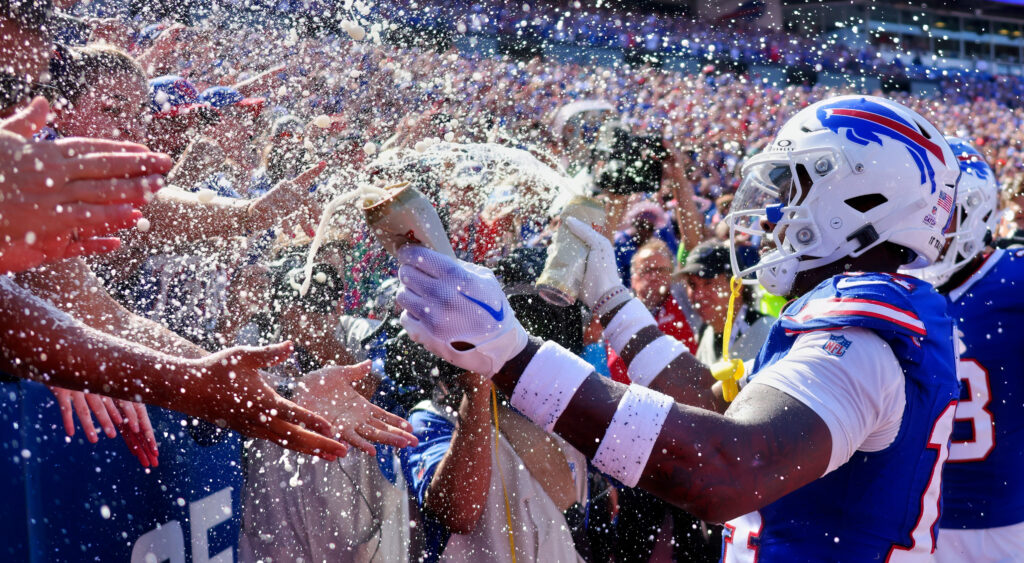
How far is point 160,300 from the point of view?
293 centimetres

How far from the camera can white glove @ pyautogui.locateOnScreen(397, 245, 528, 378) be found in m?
1.68

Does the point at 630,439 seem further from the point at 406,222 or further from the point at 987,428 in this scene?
the point at 987,428

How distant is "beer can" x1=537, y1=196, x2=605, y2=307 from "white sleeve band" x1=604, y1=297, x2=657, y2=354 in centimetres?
18

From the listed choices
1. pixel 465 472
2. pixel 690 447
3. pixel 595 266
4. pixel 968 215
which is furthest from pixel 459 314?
pixel 968 215

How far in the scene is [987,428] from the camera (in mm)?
3061

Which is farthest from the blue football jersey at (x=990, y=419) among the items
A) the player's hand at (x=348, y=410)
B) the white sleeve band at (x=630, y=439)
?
the player's hand at (x=348, y=410)

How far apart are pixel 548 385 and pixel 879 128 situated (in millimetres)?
1310

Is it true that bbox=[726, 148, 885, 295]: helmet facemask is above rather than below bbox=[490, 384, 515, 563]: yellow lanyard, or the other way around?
above

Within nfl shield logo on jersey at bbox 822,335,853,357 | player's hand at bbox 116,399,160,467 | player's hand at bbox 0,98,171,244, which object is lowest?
player's hand at bbox 116,399,160,467

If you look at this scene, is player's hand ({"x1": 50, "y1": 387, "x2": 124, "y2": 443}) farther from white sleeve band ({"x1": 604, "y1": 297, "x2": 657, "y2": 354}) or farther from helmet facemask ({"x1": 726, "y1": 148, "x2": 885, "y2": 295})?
helmet facemask ({"x1": 726, "y1": 148, "x2": 885, "y2": 295})

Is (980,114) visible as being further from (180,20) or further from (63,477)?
(63,477)

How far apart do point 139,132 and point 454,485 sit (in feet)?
6.23

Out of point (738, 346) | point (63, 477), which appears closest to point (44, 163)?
point (63, 477)

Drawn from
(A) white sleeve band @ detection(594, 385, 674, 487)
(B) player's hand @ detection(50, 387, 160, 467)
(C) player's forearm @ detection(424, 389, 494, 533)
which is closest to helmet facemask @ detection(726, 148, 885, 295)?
(A) white sleeve band @ detection(594, 385, 674, 487)
